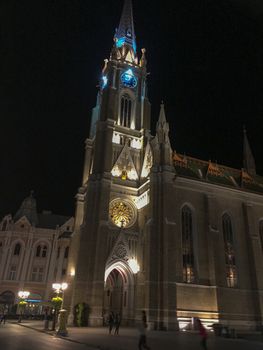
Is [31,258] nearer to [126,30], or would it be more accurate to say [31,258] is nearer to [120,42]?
[120,42]

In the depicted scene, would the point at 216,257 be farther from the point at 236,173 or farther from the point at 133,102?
the point at 133,102

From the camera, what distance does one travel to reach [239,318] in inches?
1409

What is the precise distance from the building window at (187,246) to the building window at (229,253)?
5.25 m

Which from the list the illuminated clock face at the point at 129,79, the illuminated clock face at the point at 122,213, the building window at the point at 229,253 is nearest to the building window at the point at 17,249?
the illuminated clock face at the point at 122,213

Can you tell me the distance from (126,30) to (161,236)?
47.9m

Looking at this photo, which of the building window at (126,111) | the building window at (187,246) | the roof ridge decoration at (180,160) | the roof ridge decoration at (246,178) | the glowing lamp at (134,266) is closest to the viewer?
the building window at (187,246)

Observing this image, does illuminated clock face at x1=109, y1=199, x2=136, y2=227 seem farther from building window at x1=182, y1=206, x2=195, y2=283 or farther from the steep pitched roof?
the steep pitched roof

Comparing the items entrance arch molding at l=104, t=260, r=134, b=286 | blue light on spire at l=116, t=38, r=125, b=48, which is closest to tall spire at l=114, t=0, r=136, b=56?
blue light on spire at l=116, t=38, r=125, b=48

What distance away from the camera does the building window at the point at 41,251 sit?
62.9 metres

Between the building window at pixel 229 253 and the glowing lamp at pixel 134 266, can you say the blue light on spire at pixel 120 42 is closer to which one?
the building window at pixel 229 253

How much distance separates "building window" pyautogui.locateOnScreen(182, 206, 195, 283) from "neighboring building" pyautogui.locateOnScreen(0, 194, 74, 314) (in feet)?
111

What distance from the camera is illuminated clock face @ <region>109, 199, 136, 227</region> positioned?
132 feet

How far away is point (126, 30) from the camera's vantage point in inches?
2509

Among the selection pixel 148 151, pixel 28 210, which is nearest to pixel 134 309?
pixel 148 151
